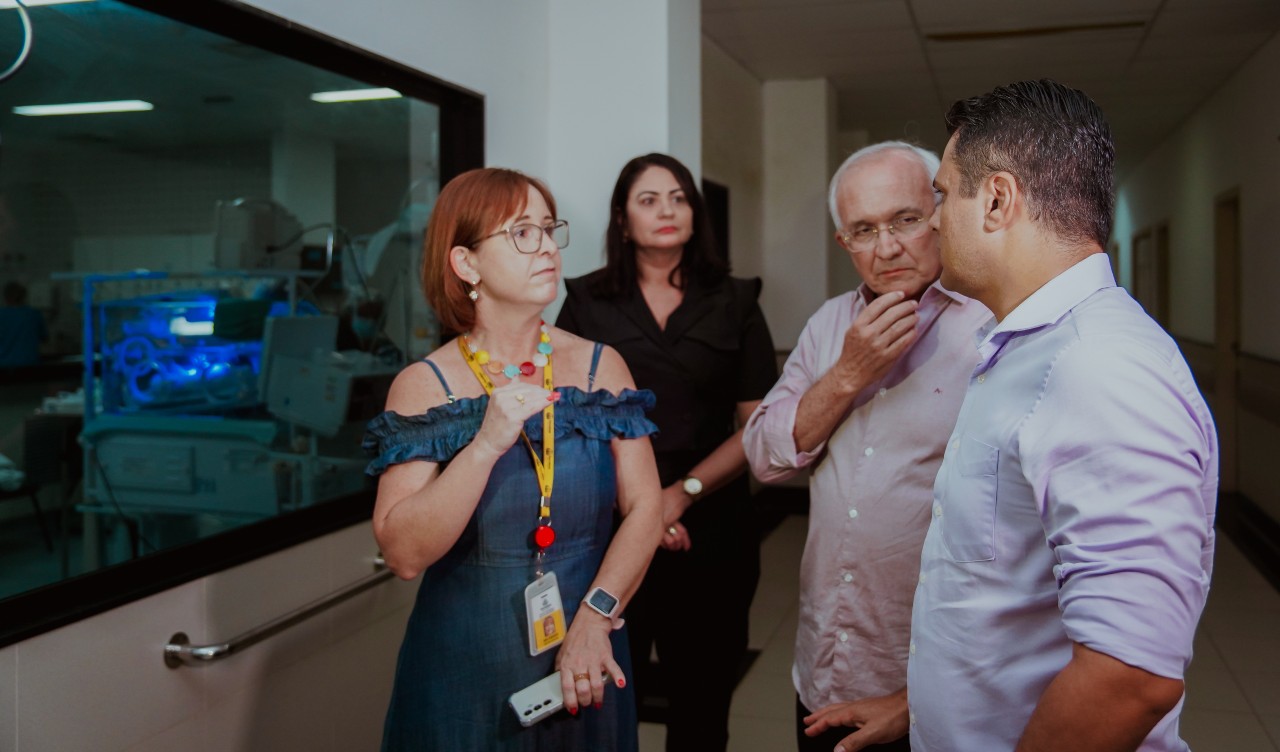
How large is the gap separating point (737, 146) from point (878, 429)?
19.0 ft

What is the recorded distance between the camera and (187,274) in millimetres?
2564

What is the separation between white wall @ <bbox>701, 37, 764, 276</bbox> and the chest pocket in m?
5.48

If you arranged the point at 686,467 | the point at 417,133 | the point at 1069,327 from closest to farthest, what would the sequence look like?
1. the point at 1069,327
2. the point at 686,467
3. the point at 417,133

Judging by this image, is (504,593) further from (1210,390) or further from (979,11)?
(1210,390)

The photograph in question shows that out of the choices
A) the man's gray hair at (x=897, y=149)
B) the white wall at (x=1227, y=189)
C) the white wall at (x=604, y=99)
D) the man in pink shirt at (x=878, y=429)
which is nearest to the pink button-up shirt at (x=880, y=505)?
the man in pink shirt at (x=878, y=429)

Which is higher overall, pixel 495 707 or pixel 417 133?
pixel 417 133

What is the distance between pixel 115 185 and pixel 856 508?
174 cm

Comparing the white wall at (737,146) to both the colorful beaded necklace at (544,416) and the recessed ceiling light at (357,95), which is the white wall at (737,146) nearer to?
the recessed ceiling light at (357,95)

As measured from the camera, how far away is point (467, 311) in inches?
78.3

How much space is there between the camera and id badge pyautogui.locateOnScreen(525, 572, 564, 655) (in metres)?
1.80

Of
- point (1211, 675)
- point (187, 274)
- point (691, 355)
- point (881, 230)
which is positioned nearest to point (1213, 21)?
point (1211, 675)

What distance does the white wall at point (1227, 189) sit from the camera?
23.6 ft

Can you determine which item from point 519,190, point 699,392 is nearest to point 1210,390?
point 699,392

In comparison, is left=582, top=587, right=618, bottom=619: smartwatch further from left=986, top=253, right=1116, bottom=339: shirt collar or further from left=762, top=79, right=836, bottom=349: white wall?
left=762, top=79, right=836, bottom=349: white wall
